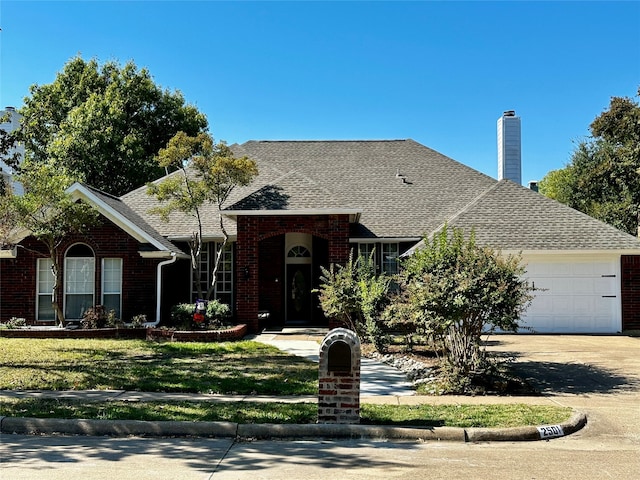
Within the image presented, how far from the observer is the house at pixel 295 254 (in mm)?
18141

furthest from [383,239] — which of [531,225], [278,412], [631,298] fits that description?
[278,412]

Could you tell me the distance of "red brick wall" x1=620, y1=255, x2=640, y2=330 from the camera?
18.8 meters

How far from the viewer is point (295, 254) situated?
2142 cm

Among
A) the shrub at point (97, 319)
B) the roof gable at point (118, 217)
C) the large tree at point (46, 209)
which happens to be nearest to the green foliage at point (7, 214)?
the large tree at point (46, 209)

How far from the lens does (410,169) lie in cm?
2542

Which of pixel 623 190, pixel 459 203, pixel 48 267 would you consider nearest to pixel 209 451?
pixel 48 267

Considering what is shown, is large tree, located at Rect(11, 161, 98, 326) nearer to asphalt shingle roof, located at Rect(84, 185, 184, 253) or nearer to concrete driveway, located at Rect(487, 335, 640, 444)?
asphalt shingle roof, located at Rect(84, 185, 184, 253)

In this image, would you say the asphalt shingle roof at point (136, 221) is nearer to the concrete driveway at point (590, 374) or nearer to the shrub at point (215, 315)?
the shrub at point (215, 315)

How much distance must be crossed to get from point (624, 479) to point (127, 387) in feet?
24.3

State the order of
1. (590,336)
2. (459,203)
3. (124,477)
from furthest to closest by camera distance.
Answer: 1. (459,203)
2. (590,336)
3. (124,477)

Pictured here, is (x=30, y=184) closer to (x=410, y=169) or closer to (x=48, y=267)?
(x=48, y=267)

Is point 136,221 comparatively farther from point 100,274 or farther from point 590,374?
point 590,374

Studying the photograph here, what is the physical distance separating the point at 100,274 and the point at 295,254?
656 centimetres

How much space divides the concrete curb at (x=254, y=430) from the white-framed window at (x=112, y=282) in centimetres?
1145
